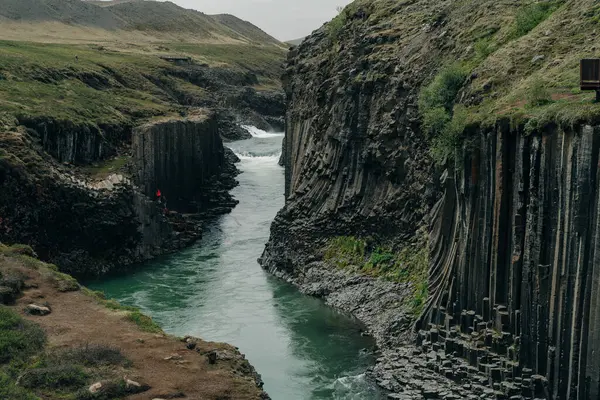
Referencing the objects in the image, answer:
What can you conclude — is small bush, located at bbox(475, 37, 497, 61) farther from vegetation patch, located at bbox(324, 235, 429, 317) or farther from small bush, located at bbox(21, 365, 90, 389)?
small bush, located at bbox(21, 365, 90, 389)

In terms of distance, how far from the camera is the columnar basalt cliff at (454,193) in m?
31.4

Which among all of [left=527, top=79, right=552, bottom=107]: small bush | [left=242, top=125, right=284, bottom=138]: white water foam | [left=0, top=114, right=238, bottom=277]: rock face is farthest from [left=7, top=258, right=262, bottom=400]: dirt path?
[left=242, top=125, right=284, bottom=138]: white water foam

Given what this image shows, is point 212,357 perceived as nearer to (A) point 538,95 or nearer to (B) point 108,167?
(A) point 538,95

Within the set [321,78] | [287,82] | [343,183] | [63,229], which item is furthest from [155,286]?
[287,82]

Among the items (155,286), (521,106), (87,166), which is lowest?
(155,286)

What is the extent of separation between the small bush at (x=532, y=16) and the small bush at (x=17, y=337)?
27406mm

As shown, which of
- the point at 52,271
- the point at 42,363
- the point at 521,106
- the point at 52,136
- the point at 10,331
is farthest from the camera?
the point at 52,136

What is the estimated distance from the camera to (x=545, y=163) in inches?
1277

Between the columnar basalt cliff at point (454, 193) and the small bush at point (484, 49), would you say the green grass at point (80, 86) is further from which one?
the small bush at point (484, 49)

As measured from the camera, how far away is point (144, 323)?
37062 millimetres

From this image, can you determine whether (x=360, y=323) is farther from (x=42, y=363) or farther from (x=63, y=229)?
(x=63, y=229)

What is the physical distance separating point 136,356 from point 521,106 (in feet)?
59.0

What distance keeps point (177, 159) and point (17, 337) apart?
44698mm

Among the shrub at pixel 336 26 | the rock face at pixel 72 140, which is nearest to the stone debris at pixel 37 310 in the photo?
the rock face at pixel 72 140
